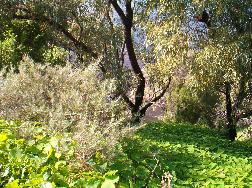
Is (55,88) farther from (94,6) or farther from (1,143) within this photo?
(94,6)

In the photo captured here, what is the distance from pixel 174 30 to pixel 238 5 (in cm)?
212

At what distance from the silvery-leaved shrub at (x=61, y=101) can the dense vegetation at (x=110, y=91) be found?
25 millimetres

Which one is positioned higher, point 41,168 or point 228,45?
point 41,168

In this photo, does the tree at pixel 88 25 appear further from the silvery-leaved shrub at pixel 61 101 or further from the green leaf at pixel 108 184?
the green leaf at pixel 108 184

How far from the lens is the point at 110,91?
992 cm

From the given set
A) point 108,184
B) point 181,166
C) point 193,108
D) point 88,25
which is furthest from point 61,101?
point 193,108

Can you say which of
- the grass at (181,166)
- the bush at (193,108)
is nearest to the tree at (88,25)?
the grass at (181,166)

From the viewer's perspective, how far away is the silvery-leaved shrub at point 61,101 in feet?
25.5

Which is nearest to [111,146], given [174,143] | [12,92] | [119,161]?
[119,161]

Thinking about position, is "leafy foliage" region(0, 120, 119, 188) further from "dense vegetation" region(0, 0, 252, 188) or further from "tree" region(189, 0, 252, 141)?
"tree" region(189, 0, 252, 141)

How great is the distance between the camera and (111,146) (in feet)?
21.1

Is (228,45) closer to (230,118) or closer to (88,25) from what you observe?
(230,118)

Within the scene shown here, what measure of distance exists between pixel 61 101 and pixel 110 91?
1428 millimetres

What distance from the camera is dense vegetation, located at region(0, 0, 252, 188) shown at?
183 inches
